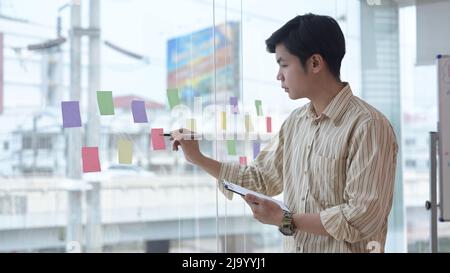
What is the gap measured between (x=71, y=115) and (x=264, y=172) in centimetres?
81

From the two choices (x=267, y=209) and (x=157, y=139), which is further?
(x=157, y=139)

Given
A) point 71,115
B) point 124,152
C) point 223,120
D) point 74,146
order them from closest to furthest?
1. point 71,115
2. point 124,152
3. point 223,120
4. point 74,146

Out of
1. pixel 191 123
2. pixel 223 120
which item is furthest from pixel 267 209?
pixel 223 120

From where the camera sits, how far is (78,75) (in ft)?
9.77

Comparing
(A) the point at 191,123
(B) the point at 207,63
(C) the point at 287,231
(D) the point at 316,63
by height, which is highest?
(B) the point at 207,63

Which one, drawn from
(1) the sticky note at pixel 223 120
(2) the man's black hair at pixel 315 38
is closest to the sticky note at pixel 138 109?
(1) the sticky note at pixel 223 120

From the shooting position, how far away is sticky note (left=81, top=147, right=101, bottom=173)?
1.91 meters

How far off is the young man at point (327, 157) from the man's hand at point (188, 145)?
0.26 meters

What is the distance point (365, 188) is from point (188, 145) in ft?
1.79

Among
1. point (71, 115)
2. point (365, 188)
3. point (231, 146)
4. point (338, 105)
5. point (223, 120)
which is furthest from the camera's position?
point (231, 146)

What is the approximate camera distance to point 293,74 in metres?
1.29

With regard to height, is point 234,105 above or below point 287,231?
above

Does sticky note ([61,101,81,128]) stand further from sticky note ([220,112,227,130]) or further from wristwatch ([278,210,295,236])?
wristwatch ([278,210,295,236])

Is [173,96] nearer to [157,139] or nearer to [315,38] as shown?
[157,139]
